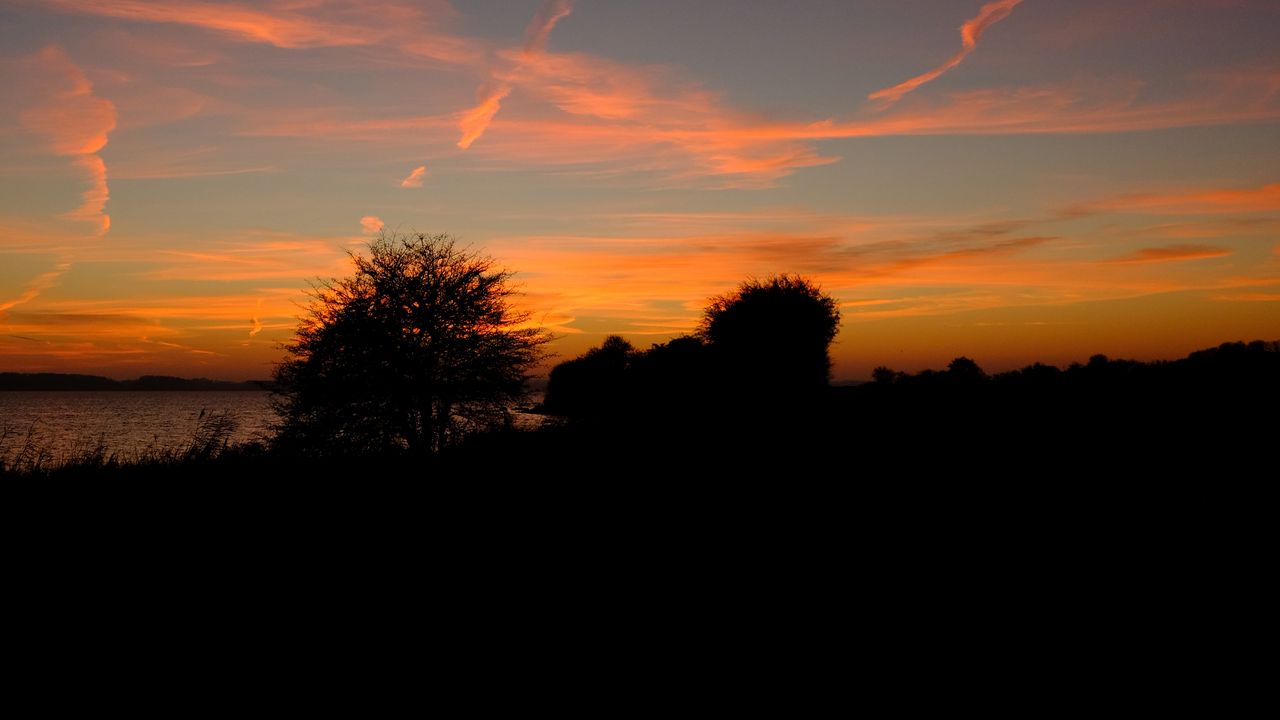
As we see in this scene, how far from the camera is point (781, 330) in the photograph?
66312mm

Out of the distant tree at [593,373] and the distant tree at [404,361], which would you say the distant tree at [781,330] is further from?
the distant tree at [404,361]

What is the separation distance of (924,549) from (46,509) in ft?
39.1

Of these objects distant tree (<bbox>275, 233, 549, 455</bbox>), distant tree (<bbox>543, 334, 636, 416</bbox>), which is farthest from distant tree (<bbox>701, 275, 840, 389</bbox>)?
distant tree (<bbox>275, 233, 549, 455</bbox>)

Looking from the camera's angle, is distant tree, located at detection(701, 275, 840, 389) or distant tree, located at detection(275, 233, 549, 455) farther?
distant tree, located at detection(701, 275, 840, 389)

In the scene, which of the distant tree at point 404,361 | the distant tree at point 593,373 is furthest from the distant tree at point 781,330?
the distant tree at point 404,361

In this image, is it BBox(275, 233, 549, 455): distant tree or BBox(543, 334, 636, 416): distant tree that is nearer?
BBox(275, 233, 549, 455): distant tree

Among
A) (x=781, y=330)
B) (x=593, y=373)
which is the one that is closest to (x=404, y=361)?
(x=781, y=330)

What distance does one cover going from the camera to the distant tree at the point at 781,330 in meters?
65.1

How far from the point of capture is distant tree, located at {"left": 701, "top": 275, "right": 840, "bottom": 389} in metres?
65.1

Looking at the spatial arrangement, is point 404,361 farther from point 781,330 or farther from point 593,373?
point 593,373

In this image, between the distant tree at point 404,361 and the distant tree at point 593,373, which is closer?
the distant tree at point 404,361

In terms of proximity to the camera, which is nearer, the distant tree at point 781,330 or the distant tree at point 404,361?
Result: the distant tree at point 404,361

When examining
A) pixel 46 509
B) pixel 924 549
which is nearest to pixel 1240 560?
pixel 924 549

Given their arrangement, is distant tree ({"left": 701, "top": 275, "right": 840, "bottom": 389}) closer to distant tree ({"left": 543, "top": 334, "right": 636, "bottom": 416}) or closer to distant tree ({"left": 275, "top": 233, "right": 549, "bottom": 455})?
distant tree ({"left": 543, "top": 334, "right": 636, "bottom": 416})
